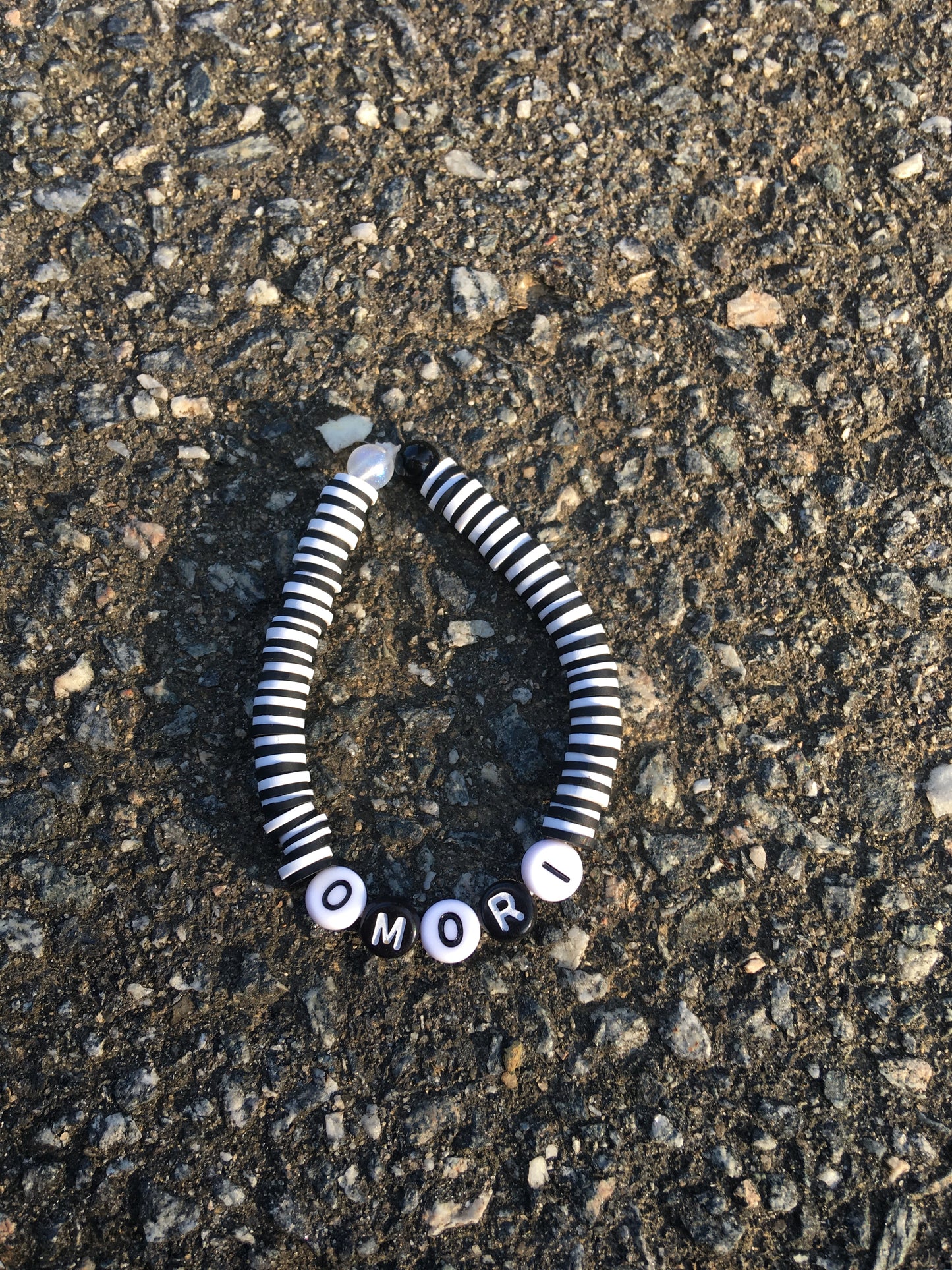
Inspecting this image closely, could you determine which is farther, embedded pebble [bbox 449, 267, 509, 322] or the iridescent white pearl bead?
embedded pebble [bbox 449, 267, 509, 322]

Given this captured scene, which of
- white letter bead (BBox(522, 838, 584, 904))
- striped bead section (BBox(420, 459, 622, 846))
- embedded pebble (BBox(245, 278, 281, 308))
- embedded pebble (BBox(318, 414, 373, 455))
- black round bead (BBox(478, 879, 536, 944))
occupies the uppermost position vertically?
embedded pebble (BBox(245, 278, 281, 308))

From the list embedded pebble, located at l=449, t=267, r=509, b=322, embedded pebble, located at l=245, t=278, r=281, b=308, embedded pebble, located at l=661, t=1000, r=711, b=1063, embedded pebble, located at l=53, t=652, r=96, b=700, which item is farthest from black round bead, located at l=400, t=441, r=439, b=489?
embedded pebble, located at l=661, t=1000, r=711, b=1063

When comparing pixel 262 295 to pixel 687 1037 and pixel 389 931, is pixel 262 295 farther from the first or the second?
pixel 687 1037

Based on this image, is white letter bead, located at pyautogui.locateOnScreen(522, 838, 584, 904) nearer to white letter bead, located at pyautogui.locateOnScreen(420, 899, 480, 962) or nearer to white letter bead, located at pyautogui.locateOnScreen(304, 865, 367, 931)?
white letter bead, located at pyautogui.locateOnScreen(420, 899, 480, 962)

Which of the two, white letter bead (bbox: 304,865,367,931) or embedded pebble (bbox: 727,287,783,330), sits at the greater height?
embedded pebble (bbox: 727,287,783,330)

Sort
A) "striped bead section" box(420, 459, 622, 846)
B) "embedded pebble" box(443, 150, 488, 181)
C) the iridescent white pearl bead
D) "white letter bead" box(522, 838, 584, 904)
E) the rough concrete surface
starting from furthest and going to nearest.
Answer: "embedded pebble" box(443, 150, 488, 181) → the iridescent white pearl bead → "striped bead section" box(420, 459, 622, 846) → "white letter bead" box(522, 838, 584, 904) → the rough concrete surface

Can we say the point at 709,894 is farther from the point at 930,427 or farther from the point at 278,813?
the point at 930,427

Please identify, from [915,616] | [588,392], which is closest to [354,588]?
[588,392]

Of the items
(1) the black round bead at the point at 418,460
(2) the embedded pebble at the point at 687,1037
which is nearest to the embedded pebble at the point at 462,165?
(1) the black round bead at the point at 418,460
